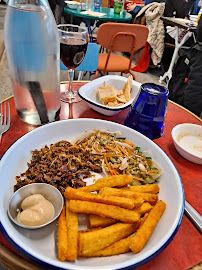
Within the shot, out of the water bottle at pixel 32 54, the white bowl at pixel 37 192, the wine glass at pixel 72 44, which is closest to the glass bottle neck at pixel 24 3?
the water bottle at pixel 32 54

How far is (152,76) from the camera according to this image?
4543 mm

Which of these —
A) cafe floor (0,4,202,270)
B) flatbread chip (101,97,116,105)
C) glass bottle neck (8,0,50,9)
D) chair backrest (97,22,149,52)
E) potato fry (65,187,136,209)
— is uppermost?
glass bottle neck (8,0,50,9)

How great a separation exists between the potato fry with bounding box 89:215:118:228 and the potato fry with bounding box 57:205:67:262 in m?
0.08

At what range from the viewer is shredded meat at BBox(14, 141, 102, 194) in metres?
0.75

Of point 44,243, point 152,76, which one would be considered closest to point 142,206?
point 44,243

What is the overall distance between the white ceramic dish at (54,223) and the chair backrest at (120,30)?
209 cm

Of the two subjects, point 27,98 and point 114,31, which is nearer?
point 27,98

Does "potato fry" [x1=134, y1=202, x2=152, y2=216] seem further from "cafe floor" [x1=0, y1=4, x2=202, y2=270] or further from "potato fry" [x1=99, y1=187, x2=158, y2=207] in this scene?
"cafe floor" [x1=0, y1=4, x2=202, y2=270]

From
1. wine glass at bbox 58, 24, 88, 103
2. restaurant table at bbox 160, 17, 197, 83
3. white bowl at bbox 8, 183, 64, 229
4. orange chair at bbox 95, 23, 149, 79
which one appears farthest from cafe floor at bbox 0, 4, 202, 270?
white bowl at bbox 8, 183, 64, 229

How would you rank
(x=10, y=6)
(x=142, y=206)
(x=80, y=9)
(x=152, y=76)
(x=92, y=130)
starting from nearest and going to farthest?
(x=142, y=206)
(x=10, y=6)
(x=92, y=130)
(x=80, y=9)
(x=152, y=76)

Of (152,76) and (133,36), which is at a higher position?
(133,36)

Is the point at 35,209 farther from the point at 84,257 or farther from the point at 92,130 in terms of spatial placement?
the point at 92,130

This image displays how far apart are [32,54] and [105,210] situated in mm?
646

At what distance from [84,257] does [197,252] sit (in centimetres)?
A: 33
